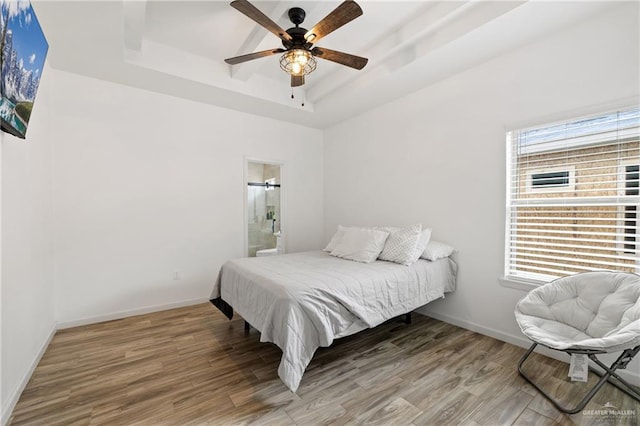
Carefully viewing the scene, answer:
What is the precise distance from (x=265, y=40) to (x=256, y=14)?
3.15 ft

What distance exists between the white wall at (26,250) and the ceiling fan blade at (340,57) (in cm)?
222

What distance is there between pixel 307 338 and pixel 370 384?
61cm

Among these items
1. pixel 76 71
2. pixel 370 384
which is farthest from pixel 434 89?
pixel 76 71

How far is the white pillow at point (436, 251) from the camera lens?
2.95 meters

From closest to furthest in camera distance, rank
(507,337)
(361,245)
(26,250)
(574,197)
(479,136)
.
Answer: (26,250) → (574,197) → (507,337) → (479,136) → (361,245)

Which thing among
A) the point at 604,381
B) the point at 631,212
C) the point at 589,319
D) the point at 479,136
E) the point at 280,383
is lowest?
the point at 280,383

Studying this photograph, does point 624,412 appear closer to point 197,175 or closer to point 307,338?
point 307,338

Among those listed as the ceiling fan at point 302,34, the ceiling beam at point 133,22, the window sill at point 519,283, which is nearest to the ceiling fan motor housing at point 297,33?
the ceiling fan at point 302,34

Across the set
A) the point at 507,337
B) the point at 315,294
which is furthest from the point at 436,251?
the point at 315,294

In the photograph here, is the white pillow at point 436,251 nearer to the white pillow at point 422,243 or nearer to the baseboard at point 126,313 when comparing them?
the white pillow at point 422,243

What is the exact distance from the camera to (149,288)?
11.2ft

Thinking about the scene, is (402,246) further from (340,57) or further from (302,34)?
(302,34)

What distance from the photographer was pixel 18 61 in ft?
5.21

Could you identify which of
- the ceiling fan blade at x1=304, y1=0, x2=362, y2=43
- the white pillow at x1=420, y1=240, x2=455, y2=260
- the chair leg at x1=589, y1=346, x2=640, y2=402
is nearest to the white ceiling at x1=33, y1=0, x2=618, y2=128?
the ceiling fan blade at x1=304, y1=0, x2=362, y2=43
